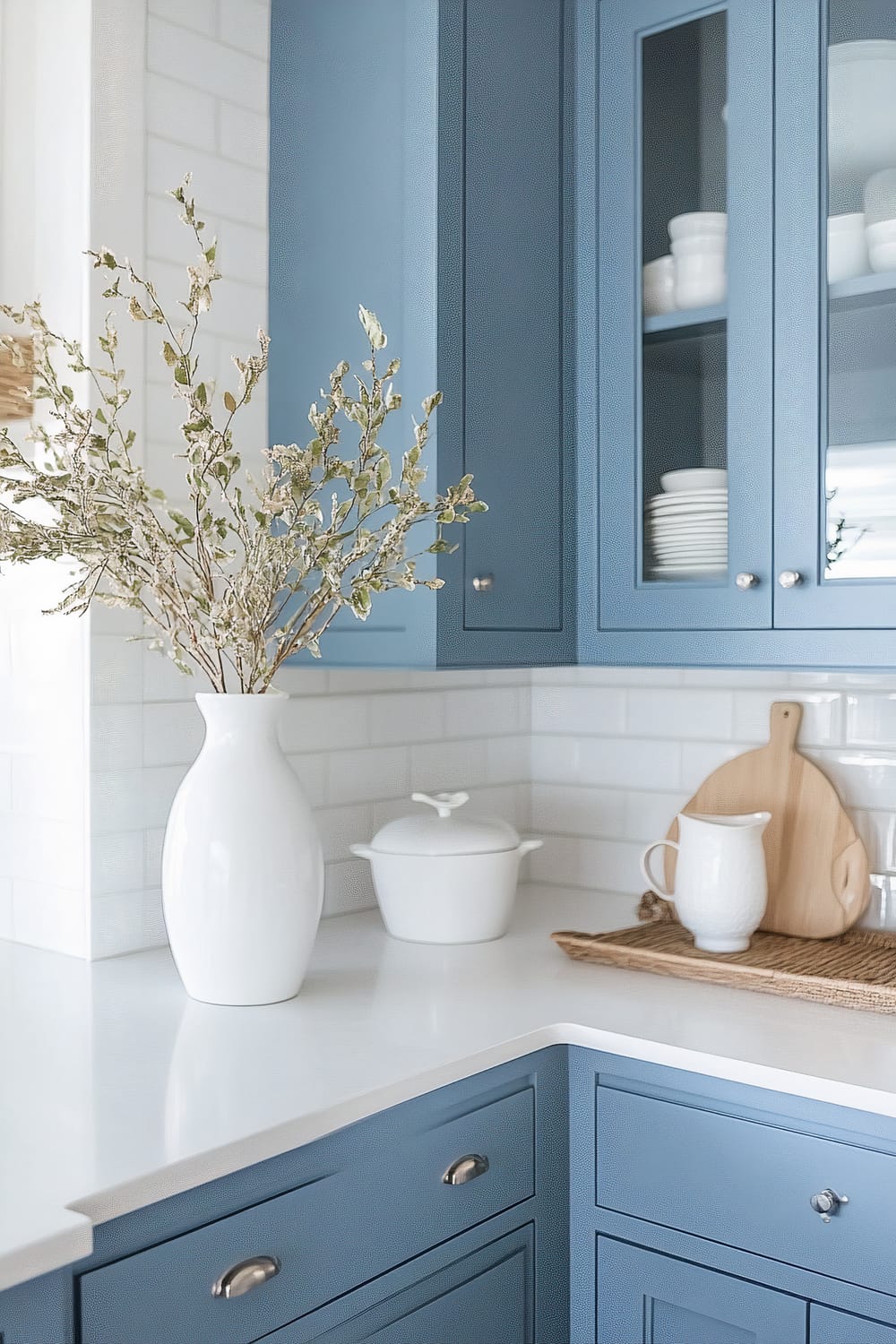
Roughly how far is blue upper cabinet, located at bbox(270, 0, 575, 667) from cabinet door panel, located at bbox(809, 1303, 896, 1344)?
92 centimetres

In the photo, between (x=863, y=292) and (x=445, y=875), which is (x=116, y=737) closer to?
(x=445, y=875)

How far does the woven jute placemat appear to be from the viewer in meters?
1.63

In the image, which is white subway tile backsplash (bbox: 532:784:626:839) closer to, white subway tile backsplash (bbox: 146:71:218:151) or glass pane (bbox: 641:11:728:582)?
glass pane (bbox: 641:11:728:582)

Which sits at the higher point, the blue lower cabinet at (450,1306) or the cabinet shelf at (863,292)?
the cabinet shelf at (863,292)

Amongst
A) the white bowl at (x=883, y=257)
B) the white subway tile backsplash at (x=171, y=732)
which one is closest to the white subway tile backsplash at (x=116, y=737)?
the white subway tile backsplash at (x=171, y=732)

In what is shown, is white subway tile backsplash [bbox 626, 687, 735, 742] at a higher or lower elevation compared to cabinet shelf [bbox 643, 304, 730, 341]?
lower

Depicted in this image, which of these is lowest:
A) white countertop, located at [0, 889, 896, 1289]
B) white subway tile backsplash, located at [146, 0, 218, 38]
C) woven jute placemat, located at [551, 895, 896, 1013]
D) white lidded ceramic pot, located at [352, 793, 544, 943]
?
white countertop, located at [0, 889, 896, 1289]

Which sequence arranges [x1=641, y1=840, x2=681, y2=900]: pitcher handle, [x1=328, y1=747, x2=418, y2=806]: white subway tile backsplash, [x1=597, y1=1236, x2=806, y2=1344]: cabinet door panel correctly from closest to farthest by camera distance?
[x1=597, y1=1236, x2=806, y2=1344]: cabinet door panel
[x1=641, y1=840, x2=681, y2=900]: pitcher handle
[x1=328, y1=747, x2=418, y2=806]: white subway tile backsplash

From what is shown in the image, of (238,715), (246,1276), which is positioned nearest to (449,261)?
(238,715)

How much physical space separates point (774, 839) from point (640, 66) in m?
1.19

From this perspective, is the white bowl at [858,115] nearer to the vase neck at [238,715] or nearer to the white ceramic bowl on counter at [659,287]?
the white ceramic bowl on counter at [659,287]

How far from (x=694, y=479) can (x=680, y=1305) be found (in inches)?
42.1

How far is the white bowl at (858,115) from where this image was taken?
1.66 m

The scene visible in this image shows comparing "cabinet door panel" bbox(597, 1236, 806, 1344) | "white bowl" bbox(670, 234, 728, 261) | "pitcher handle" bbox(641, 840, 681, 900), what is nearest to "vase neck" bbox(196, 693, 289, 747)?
"pitcher handle" bbox(641, 840, 681, 900)
